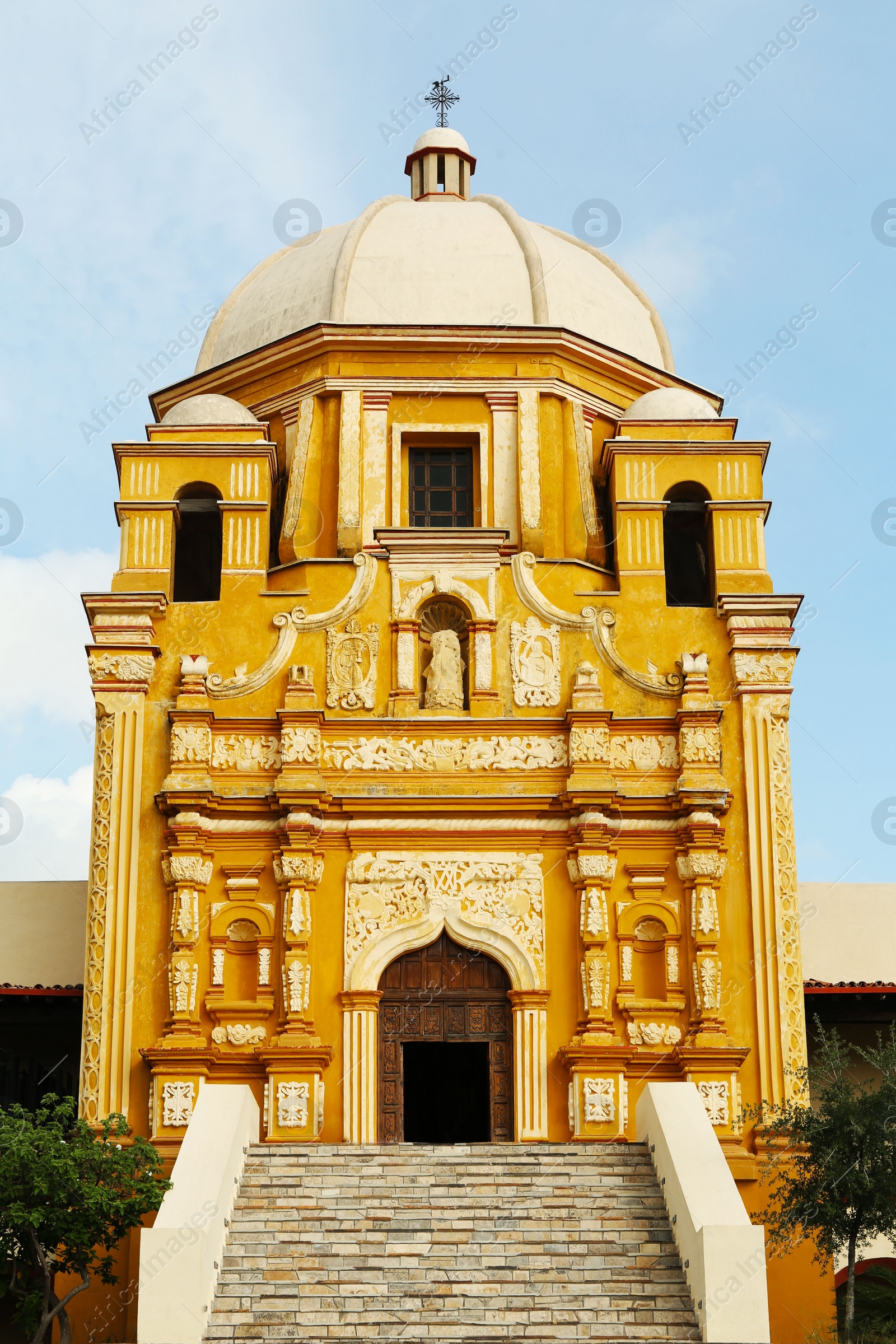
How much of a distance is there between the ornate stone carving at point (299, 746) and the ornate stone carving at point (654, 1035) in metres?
4.42

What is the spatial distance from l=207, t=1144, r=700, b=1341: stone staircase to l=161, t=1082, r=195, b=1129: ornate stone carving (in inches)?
51.9

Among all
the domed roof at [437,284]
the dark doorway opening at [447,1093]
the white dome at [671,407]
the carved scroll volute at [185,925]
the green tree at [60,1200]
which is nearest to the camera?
the green tree at [60,1200]

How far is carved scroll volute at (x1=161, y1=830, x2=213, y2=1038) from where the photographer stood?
1892 cm

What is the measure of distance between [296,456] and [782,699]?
654cm

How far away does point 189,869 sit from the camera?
19453 mm

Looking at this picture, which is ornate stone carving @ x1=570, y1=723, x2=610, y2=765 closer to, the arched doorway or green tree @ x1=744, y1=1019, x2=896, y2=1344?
the arched doorway

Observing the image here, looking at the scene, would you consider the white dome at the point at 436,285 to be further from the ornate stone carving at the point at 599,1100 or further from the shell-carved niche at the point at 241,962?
the ornate stone carving at the point at 599,1100

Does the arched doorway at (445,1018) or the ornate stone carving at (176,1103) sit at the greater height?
the arched doorway at (445,1018)

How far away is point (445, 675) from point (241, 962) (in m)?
3.87

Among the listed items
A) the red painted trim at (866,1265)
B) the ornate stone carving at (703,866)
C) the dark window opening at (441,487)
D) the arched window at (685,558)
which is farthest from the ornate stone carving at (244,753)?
the red painted trim at (866,1265)

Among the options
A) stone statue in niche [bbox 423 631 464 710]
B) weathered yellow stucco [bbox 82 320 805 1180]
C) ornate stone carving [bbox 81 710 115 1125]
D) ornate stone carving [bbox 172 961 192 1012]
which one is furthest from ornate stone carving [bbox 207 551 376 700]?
ornate stone carving [bbox 172 961 192 1012]

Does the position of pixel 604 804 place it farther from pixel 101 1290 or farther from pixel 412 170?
pixel 412 170

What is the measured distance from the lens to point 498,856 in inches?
779

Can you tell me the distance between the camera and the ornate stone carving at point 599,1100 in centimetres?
1862
